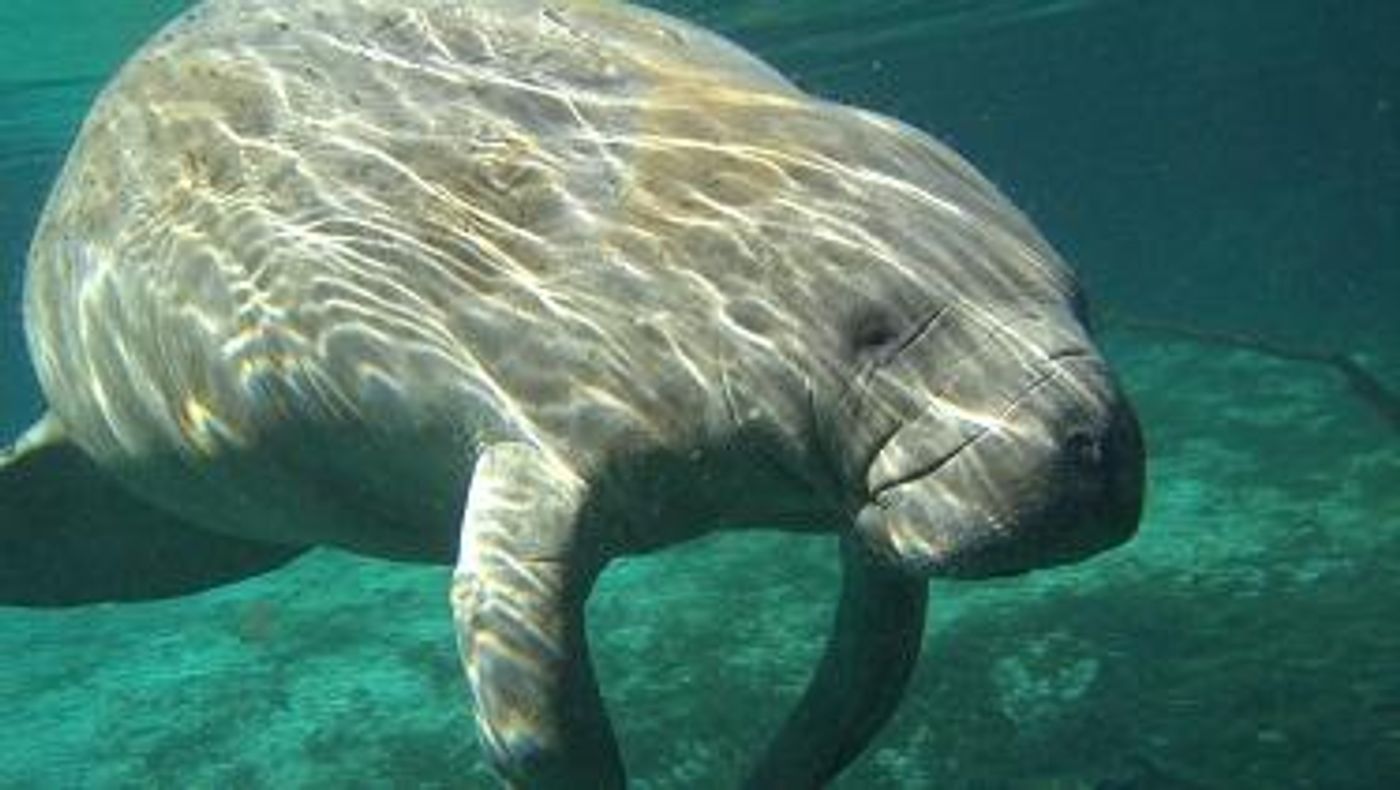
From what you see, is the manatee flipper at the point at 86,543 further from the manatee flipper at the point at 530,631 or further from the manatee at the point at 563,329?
the manatee flipper at the point at 530,631

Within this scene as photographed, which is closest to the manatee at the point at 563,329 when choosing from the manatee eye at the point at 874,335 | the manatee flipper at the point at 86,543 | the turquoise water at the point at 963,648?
the manatee eye at the point at 874,335

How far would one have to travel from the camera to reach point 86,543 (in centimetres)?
667

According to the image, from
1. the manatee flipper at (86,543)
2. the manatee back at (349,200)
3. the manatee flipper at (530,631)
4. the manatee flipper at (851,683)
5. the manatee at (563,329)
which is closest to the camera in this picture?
the manatee at (563,329)

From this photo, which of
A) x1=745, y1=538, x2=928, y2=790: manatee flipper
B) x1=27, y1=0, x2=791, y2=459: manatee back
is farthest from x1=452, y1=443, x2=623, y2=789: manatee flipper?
x1=745, y1=538, x2=928, y2=790: manatee flipper

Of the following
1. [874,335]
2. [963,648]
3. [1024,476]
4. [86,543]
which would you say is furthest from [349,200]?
[963,648]

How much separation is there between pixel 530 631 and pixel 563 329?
791 millimetres

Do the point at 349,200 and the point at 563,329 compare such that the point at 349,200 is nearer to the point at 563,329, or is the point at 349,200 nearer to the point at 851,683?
the point at 563,329

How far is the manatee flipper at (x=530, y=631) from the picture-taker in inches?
149

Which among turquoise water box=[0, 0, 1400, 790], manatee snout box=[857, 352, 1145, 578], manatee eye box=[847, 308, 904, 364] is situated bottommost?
turquoise water box=[0, 0, 1400, 790]

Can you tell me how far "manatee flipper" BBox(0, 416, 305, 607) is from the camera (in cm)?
629

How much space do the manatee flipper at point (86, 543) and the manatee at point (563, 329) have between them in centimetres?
96

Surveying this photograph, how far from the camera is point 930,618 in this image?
988 cm

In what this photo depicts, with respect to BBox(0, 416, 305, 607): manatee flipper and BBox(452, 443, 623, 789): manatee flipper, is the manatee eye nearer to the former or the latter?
BBox(452, 443, 623, 789): manatee flipper

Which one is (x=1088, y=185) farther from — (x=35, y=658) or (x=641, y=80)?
(x=641, y=80)
